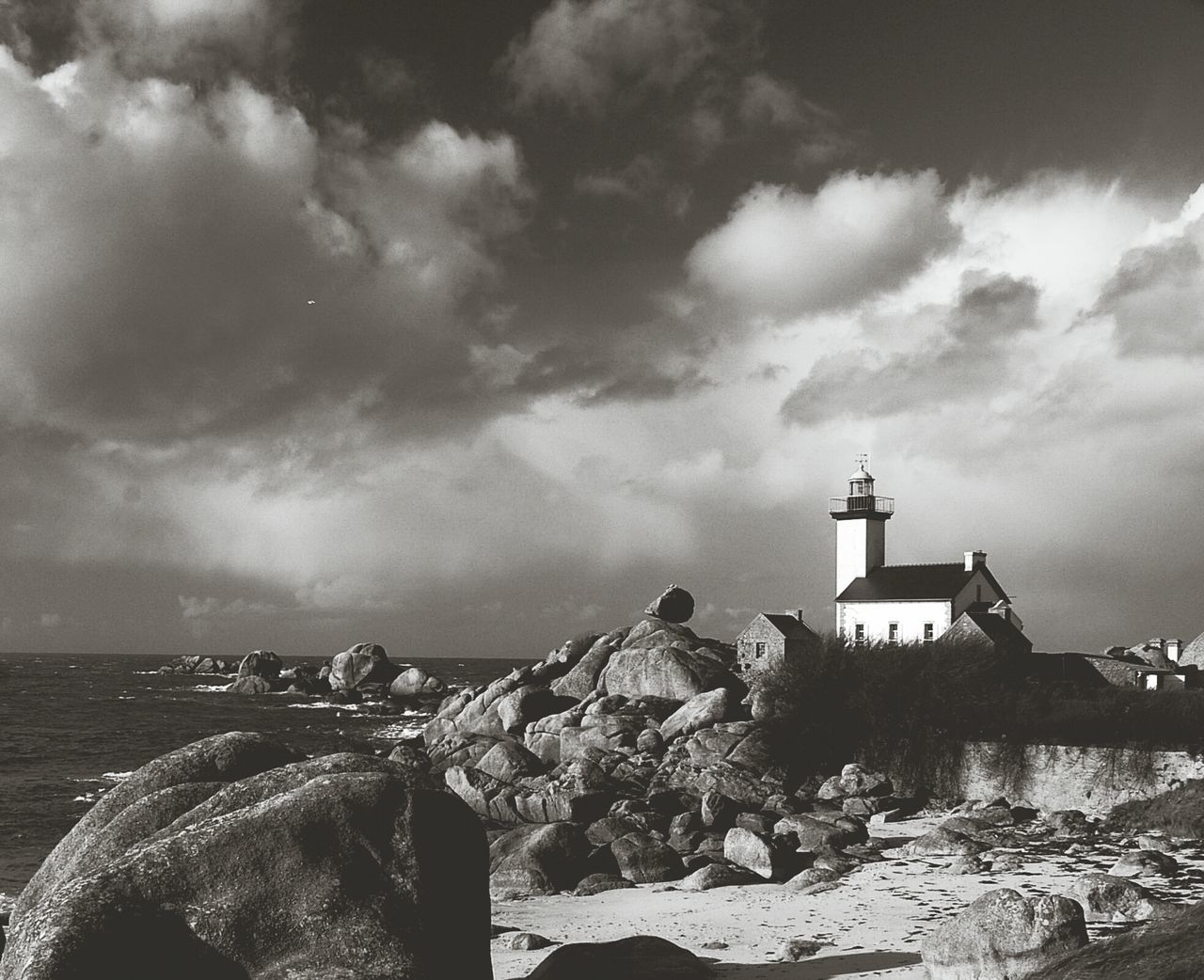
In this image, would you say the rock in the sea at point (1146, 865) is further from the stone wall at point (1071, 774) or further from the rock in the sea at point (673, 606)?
the rock in the sea at point (673, 606)

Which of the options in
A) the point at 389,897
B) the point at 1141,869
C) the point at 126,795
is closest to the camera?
the point at 389,897

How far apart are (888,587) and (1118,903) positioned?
127ft

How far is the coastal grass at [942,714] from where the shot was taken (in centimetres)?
2988

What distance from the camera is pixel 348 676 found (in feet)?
315

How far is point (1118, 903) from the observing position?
16.2 metres

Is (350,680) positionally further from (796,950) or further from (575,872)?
(796,950)

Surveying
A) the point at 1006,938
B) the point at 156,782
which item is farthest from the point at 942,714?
the point at 156,782

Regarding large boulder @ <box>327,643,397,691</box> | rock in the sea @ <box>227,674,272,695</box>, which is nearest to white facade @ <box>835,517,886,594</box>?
large boulder @ <box>327,643,397,691</box>

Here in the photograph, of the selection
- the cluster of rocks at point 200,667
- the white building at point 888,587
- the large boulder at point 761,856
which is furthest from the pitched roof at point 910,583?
the cluster of rocks at point 200,667

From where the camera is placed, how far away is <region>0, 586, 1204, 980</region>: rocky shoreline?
33.3 feet

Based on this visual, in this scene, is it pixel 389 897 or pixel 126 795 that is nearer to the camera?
pixel 389 897

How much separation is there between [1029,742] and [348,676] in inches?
2915

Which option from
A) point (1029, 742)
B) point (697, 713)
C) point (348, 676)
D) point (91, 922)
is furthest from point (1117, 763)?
point (348, 676)

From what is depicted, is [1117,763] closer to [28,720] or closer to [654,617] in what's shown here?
[654,617]
